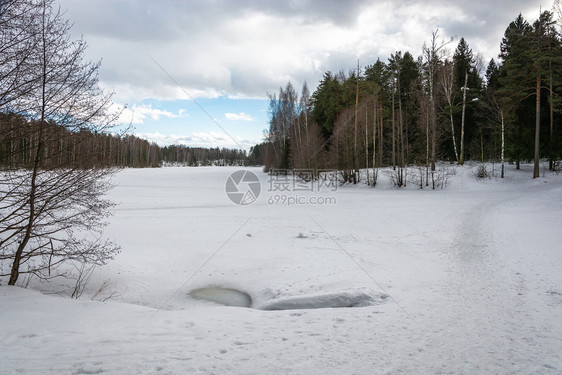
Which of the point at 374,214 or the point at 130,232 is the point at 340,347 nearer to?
the point at 130,232

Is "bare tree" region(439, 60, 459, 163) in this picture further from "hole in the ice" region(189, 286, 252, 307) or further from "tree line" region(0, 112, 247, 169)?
"tree line" region(0, 112, 247, 169)

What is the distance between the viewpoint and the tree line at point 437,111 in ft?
81.2

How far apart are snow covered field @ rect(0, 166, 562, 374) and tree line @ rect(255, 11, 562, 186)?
47.3 feet

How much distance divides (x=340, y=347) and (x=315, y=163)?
30.7m

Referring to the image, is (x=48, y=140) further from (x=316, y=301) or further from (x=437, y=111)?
(x=437, y=111)

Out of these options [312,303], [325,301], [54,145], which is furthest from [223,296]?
[54,145]

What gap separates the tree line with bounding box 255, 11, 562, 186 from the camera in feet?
81.2

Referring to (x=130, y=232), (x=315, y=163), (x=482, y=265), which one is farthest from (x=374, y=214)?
(x=315, y=163)

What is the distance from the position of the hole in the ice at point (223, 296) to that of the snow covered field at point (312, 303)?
0.64 feet

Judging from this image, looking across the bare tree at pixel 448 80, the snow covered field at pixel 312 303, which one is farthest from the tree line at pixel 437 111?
the snow covered field at pixel 312 303

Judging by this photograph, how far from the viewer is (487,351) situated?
4047 millimetres

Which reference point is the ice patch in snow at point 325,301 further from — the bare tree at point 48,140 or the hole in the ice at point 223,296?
the bare tree at point 48,140

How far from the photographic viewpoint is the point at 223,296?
7.39 metres

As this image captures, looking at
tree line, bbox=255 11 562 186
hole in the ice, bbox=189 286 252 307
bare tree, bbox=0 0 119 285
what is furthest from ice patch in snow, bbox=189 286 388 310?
tree line, bbox=255 11 562 186
